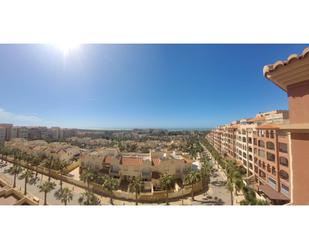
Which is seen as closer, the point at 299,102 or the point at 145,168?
the point at 299,102

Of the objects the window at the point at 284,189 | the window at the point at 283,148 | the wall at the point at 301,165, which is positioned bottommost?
the window at the point at 284,189

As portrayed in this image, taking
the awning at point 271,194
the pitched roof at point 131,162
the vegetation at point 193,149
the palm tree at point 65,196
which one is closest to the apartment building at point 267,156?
the awning at point 271,194

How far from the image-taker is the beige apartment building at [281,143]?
2.77 feet

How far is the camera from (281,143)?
8070 mm

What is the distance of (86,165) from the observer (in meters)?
12.7

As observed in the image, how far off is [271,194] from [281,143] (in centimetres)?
228

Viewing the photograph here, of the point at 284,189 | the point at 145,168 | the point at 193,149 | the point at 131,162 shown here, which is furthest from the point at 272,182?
the point at 193,149

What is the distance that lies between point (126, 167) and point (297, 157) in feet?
35.7

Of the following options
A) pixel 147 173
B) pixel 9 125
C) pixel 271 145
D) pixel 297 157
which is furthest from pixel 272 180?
pixel 9 125

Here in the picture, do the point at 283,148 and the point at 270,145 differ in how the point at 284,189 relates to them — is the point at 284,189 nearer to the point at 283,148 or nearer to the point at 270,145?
the point at 283,148

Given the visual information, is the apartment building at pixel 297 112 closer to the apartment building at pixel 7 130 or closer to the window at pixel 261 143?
the window at pixel 261 143

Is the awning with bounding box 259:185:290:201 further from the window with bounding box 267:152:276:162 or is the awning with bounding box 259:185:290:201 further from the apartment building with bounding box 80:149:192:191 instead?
the apartment building with bounding box 80:149:192:191
